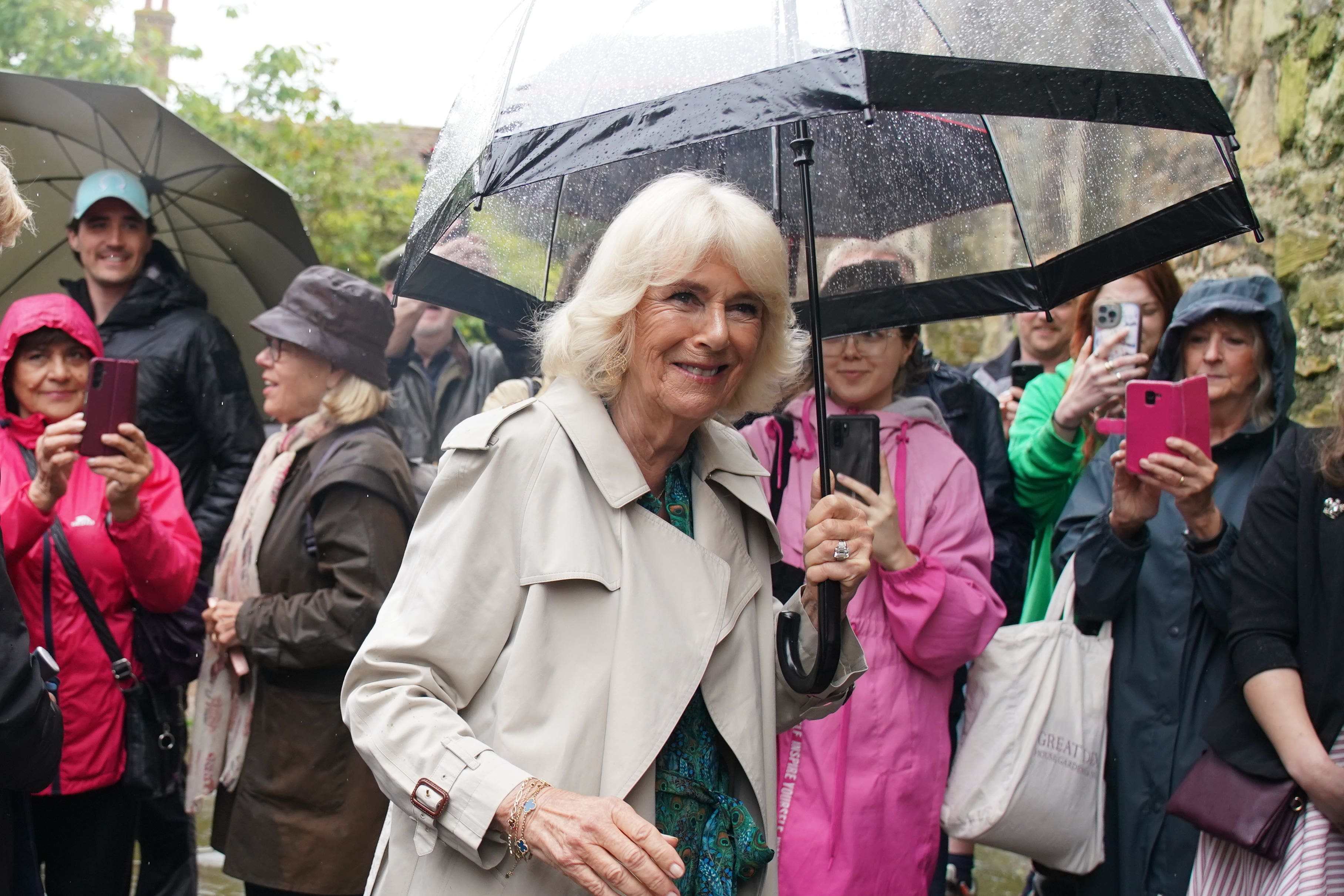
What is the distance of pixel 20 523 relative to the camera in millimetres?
3268

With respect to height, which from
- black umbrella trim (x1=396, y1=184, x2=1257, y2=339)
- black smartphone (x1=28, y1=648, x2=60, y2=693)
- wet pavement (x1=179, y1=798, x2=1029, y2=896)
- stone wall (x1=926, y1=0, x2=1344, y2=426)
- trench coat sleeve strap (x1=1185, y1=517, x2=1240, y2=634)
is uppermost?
stone wall (x1=926, y1=0, x2=1344, y2=426)

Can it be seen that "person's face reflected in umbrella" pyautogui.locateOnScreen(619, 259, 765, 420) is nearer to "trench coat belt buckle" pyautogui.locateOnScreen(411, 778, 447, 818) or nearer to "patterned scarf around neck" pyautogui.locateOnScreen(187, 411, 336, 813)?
"trench coat belt buckle" pyautogui.locateOnScreen(411, 778, 447, 818)

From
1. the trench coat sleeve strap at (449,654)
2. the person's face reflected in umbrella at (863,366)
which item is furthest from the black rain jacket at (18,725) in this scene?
the person's face reflected in umbrella at (863,366)

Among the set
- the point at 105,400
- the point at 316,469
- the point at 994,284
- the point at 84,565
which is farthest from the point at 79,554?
the point at 994,284

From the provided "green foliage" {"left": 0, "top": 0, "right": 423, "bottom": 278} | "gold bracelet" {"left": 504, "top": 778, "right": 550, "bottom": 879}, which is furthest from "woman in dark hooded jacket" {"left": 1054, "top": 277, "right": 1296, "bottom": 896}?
"green foliage" {"left": 0, "top": 0, "right": 423, "bottom": 278}

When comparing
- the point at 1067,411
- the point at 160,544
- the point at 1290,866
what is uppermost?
the point at 1067,411

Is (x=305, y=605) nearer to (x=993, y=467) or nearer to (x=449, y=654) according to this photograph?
(x=449, y=654)

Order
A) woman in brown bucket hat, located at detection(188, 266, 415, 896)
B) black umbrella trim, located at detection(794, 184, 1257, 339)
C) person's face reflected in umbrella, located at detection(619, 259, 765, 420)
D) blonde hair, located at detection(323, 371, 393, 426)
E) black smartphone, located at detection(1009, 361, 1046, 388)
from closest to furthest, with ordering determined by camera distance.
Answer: person's face reflected in umbrella, located at detection(619, 259, 765, 420) < black umbrella trim, located at detection(794, 184, 1257, 339) < woman in brown bucket hat, located at detection(188, 266, 415, 896) < blonde hair, located at detection(323, 371, 393, 426) < black smartphone, located at detection(1009, 361, 1046, 388)

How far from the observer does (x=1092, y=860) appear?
3.18 m

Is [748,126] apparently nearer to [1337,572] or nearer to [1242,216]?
[1242,216]

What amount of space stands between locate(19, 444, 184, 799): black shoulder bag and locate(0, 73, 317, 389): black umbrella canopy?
125cm

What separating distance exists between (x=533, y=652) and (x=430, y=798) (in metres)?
0.26

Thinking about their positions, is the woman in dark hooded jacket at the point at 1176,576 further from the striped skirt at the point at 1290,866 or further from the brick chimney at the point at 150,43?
the brick chimney at the point at 150,43

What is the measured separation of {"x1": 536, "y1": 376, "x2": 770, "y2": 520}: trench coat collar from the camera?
205cm
